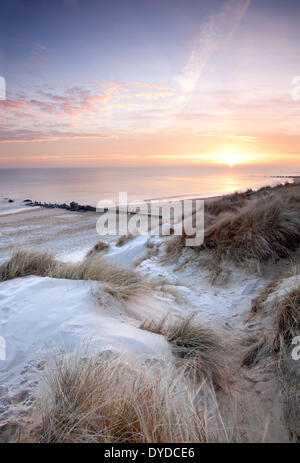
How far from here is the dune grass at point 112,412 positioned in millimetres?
1456

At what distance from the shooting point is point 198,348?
2.73 meters

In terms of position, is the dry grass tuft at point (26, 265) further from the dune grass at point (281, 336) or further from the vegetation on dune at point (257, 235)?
the dune grass at point (281, 336)

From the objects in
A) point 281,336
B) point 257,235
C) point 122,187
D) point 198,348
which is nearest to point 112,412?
point 198,348

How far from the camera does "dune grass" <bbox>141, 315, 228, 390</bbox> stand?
2.41m

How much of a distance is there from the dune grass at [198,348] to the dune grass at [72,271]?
1.38 meters

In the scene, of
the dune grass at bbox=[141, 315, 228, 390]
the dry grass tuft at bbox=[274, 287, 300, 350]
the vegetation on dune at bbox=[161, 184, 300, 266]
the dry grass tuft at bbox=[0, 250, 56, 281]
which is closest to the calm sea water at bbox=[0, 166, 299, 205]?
the vegetation on dune at bbox=[161, 184, 300, 266]

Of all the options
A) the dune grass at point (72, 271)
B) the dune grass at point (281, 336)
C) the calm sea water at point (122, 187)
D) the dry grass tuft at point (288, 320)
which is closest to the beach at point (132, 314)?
the dune grass at point (72, 271)

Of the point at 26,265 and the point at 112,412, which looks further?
the point at 26,265

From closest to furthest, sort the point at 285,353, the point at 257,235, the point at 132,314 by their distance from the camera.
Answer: the point at 285,353, the point at 132,314, the point at 257,235

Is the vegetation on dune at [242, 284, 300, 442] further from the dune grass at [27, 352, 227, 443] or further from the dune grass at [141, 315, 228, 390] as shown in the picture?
the dune grass at [27, 352, 227, 443]

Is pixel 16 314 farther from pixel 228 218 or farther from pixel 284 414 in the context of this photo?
pixel 228 218

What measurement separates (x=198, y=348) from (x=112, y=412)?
1396 mm

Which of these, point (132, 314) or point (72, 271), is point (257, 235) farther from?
point (72, 271)
